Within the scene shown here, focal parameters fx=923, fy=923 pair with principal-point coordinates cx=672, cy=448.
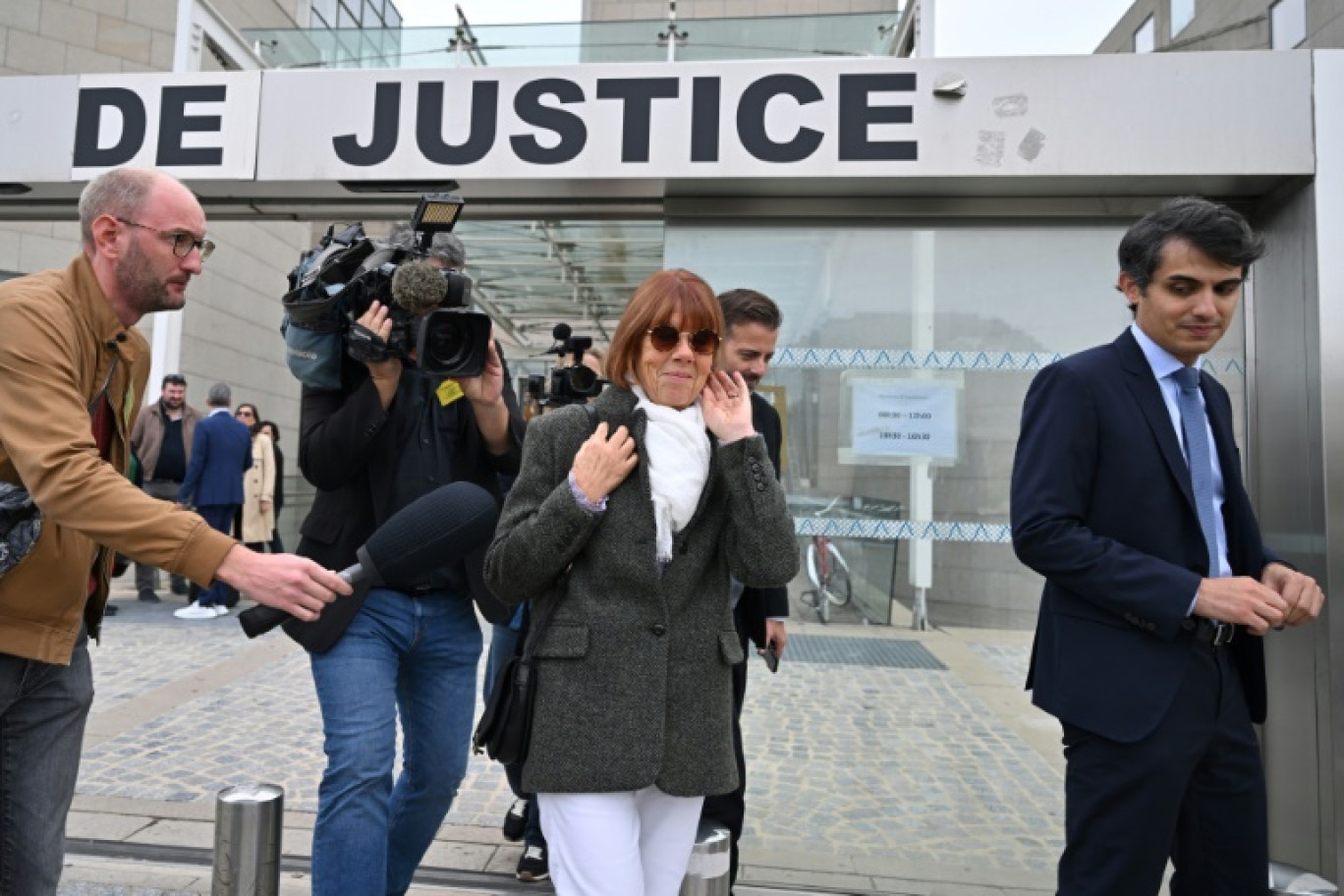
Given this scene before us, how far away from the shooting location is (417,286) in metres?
2.37

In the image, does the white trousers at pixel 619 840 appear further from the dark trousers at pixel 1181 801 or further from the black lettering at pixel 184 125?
the black lettering at pixel 184 125

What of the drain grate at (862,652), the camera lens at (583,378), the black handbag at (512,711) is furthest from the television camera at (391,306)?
the drain grate at (862,652)

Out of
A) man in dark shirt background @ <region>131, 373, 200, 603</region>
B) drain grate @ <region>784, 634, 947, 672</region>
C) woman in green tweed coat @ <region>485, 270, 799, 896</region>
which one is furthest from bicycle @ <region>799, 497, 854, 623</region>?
man in dark shirt background @ <region>131, 373, 200, 603</region>

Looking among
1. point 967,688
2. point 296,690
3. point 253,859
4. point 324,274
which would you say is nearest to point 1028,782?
point 967,688

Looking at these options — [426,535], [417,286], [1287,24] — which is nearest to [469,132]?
[417,286]

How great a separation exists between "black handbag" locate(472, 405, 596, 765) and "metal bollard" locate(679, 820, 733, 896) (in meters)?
0.50

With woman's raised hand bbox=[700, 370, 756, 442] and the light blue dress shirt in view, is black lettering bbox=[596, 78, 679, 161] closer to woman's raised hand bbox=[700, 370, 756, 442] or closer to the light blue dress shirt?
woman's raised hand bbox=[700, 370, 756, 442]

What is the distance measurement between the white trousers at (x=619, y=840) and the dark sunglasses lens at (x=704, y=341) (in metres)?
1.00

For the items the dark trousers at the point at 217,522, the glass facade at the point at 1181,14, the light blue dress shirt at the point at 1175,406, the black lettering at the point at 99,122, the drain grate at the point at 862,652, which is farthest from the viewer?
the glass facade at the point at 1181,14

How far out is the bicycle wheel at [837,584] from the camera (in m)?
4.03

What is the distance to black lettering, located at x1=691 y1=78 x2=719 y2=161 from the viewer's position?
3424mm

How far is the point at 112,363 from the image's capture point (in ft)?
7.54

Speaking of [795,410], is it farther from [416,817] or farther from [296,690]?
[296,690]

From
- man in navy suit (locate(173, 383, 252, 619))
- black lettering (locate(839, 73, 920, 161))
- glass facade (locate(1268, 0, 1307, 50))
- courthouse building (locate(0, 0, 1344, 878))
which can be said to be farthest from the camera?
glass facade (locate(1268, 0, 1307, 50))
